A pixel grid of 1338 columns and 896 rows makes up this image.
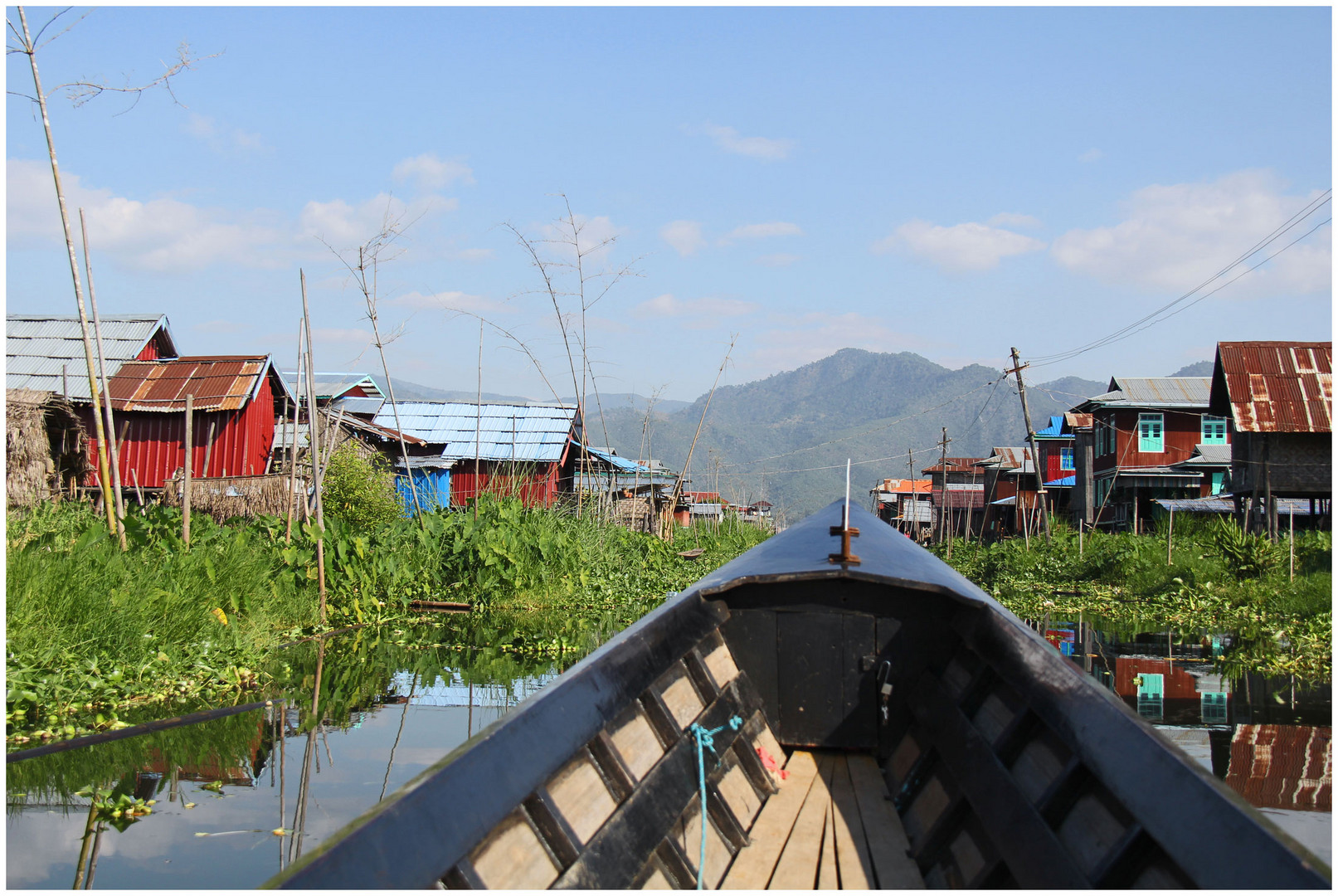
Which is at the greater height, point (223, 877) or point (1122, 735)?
point (1122, 735)

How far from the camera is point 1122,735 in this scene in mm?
2578

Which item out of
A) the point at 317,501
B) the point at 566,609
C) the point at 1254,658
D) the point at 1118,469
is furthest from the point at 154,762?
the point at 1118,469

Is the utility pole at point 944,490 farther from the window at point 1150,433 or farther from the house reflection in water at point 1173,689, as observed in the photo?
the house reflection in water at point 1173,689

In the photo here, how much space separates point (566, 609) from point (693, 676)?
7351 mm

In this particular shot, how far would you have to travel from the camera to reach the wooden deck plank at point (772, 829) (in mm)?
3002

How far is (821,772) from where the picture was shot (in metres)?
3.95

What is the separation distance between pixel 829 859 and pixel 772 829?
285 millimetres

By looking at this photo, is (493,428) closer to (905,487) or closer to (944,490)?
(944,490)

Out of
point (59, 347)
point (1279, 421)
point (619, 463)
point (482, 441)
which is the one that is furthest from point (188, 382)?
point (1279, 421)

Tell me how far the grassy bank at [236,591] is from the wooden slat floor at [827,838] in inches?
161

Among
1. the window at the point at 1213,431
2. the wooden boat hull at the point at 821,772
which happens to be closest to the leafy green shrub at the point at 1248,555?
the wooden boat hull at the point at 821,772

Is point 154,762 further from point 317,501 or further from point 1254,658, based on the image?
point 1254,658

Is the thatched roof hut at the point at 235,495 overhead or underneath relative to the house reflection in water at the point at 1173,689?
overhead

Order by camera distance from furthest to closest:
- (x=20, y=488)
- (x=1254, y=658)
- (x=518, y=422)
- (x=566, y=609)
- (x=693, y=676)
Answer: (x=518, y=422), (x=20, y=488), (x=566, y=609), (x=1254, y=658), (x=693, y=676)
